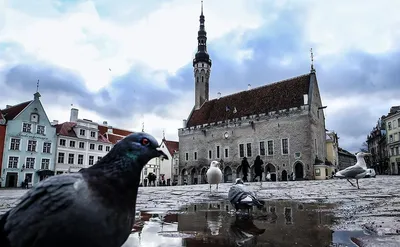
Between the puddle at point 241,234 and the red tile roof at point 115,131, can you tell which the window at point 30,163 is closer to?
the red tile roof at point 115,131

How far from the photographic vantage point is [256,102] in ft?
131

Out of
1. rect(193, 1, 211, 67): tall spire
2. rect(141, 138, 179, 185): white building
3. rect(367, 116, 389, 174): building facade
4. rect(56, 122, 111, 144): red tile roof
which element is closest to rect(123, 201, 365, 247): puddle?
rect(56, 122, 111, 144): red tile roof

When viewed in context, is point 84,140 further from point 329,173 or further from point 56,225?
point 56,225

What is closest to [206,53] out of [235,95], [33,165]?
[235,95]

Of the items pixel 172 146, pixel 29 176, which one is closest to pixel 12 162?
pixel 29 176

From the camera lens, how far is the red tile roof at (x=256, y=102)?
3634cm

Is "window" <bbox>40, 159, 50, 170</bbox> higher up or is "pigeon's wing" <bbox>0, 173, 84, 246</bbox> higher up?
"window" <bbox>40, 159, 50, 170</bbox>

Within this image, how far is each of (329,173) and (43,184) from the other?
37229 mm

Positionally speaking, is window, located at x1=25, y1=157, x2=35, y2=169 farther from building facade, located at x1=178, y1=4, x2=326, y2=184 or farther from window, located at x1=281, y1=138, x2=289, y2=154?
window, located at x1=281, y1=138, x2=289, y2=154

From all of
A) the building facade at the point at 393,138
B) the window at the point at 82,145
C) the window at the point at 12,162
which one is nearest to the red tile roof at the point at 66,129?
the window at the point at 82,145

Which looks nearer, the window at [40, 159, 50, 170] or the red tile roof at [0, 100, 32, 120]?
the red tile roof at [0, 100, 32, 120]

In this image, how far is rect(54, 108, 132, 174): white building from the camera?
36.4 meters

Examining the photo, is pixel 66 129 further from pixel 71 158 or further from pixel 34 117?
pixel 34 117

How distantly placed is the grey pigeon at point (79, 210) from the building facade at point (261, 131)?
33.9 metres
